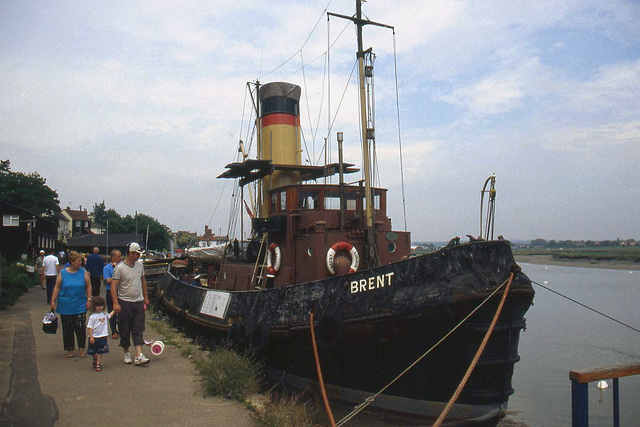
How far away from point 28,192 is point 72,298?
199 ft

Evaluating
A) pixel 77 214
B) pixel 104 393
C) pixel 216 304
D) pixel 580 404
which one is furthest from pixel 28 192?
pixel 580 404

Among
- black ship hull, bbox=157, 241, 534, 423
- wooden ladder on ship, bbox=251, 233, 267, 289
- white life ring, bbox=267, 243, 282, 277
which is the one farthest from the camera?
wooden ladder on ship, bbox=251, 233, 267, 289

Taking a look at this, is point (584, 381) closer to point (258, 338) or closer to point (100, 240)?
point (258, 338)

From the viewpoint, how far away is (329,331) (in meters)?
7.70

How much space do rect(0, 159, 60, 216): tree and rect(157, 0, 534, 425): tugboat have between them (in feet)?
186

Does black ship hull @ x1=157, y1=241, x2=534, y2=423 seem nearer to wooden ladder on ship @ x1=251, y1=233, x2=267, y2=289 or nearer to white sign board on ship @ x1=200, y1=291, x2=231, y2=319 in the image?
wooden ladder on ship @ x1=251, y1=233, x2=267, y2=289

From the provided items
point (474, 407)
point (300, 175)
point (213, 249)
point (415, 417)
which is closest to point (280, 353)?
point (415, 417)

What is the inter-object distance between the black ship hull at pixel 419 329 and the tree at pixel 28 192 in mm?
60248

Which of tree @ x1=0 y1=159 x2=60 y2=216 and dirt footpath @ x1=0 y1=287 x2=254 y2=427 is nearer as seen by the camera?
dirt footpath @ x1=0 y1=287 x2=254 y2=427

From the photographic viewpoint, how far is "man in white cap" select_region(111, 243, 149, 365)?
718cm

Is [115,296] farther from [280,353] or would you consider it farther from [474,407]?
[474,407]

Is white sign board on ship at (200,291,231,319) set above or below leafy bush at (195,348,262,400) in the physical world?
above

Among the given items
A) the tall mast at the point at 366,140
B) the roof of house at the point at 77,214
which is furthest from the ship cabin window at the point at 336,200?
the roof of house at the point at 77,214

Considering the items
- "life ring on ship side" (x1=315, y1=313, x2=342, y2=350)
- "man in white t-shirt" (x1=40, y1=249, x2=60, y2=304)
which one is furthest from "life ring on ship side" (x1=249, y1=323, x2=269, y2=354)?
"man in white t-shirt" (x1=40, y1=249, x2=60, y2=304)
